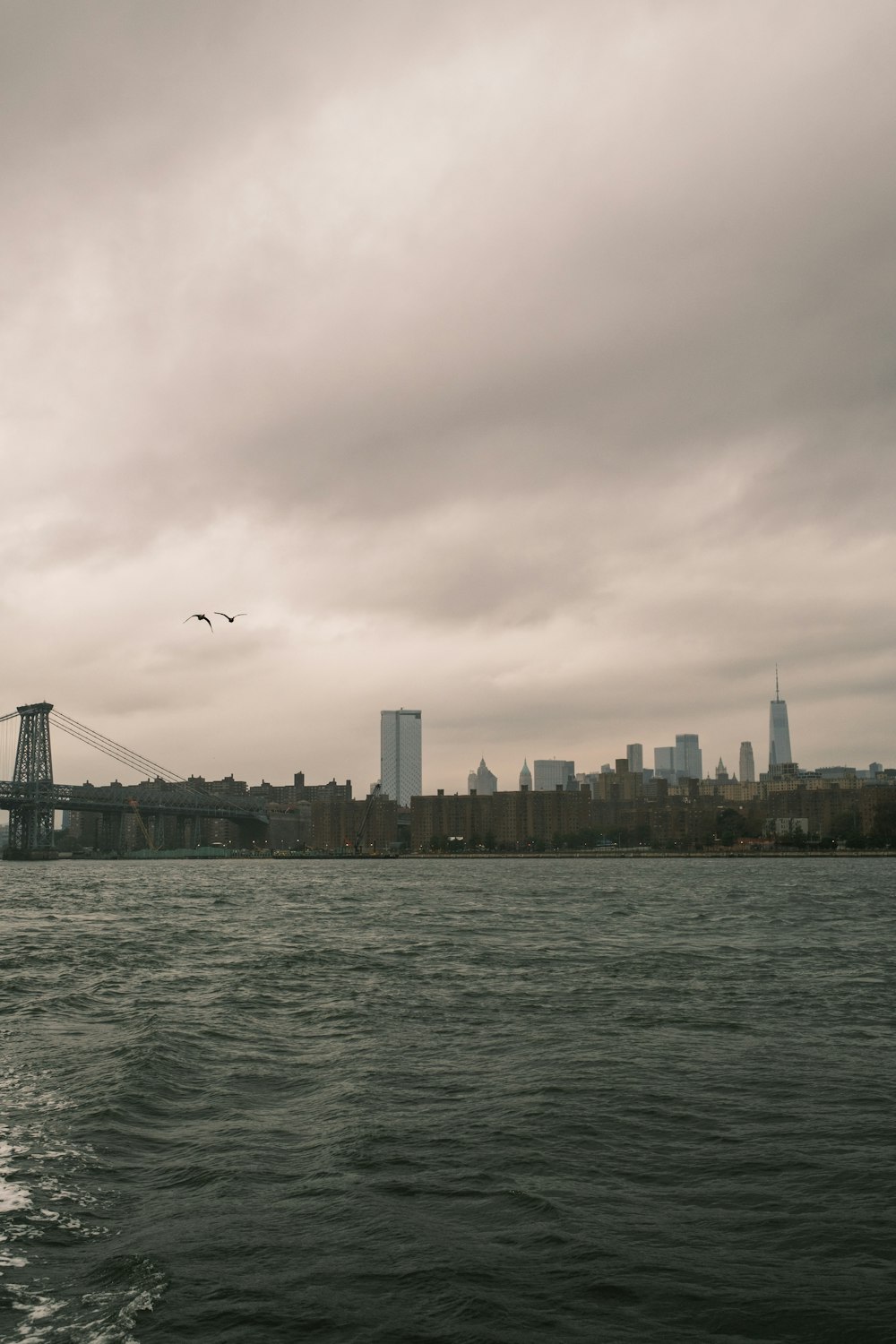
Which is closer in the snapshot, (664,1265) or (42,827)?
(664,1265)

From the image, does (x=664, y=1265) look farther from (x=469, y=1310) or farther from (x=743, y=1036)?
(x=743, y=1036)

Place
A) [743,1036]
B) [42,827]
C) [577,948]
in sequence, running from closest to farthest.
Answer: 1. [743,1036]
2. [577,948]
3. [42,827]

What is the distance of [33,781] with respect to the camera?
577 feet

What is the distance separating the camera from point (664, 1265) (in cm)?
928

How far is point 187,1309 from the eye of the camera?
27.5 feet

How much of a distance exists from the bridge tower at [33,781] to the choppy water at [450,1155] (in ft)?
516

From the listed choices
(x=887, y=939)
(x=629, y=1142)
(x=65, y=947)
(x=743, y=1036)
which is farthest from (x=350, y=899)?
(x=629, y=1142)

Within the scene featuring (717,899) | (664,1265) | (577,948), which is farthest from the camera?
(717,899)

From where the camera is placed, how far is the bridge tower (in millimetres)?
174625

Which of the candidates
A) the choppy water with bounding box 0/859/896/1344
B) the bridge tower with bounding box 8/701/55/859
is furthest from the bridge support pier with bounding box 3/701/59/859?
the choppy water with bounding box 0/859/896/1344

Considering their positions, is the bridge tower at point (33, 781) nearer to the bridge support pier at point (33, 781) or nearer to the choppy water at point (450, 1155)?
the bridge support pier at point (33, 781)

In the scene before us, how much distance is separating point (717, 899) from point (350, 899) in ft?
78.0

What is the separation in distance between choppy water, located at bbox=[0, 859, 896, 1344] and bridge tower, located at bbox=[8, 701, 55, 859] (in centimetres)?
15717

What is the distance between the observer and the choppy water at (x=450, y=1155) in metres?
8.55
